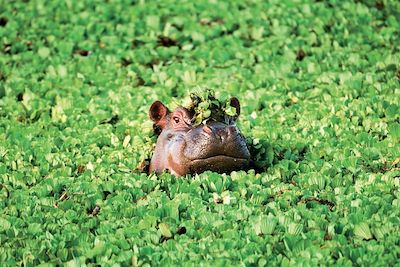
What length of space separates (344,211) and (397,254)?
65cm

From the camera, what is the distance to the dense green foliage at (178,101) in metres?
5.58

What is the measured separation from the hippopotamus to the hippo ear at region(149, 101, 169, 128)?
251 millimetres

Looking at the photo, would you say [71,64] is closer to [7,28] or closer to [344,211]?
[7,28]

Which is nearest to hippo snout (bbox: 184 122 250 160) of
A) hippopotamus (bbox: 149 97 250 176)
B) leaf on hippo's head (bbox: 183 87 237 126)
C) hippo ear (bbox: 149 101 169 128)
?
hippopotamus (bbox: 149 97 250 176)

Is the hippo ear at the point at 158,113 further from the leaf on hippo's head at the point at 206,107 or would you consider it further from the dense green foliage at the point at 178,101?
the leaf on hippo's head at the point at 206,107

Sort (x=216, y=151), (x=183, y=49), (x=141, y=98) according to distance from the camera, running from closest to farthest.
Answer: (x=216, y=151)
(x=141, y=98)
(x=183, y=49)

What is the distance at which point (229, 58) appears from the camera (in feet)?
32.3

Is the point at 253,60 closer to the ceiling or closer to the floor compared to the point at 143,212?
closer to the floor

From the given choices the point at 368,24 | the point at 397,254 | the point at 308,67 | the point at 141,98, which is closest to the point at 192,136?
the point at 397,254

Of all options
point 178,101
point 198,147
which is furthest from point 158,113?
point 198,147

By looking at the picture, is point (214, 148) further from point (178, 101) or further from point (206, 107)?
point (178, 101)

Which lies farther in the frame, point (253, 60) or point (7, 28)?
point (7, 28)

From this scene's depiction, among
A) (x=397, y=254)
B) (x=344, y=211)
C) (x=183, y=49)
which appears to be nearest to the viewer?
(x=397, y=254)

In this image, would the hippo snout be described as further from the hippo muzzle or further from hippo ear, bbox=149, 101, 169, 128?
hippo ear, bbox=149, 101, 169, 128
